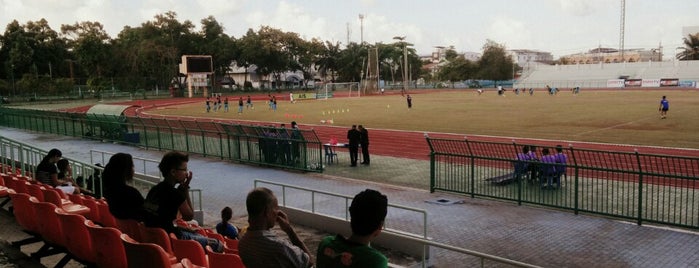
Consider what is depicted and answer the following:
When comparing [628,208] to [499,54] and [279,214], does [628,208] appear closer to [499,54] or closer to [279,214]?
[279,214]

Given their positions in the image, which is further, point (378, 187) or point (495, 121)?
point (495, 121)

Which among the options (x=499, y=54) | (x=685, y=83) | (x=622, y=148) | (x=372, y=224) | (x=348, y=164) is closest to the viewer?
(x=372, y=224)

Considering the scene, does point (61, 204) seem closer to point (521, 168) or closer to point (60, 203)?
point (60, 203)

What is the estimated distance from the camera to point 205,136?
22.1 metres

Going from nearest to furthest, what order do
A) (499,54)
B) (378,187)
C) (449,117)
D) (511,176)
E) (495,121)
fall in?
(511,176) < (378,187) < (495,121) < (449,117) < (499,54)

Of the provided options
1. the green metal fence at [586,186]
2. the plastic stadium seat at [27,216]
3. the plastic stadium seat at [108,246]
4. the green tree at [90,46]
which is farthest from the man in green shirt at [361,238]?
the green tree at [90,46]

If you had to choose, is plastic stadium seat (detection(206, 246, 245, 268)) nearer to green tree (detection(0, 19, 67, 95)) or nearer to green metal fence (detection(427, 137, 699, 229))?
green metal fence (detection(427, 137, 699, 229))

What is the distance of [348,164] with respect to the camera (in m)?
19.8

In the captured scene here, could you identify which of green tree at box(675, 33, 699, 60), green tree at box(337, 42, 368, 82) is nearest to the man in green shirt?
→ green tree at box(337, 42, 368, 82)

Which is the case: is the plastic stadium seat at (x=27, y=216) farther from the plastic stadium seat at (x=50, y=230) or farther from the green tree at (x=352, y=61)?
the green tree at (x=352, y=61)

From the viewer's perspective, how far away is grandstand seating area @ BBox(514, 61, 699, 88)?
10575 centimetres

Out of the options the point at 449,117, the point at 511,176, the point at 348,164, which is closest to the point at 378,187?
the point at 511,176

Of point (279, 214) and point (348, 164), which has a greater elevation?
point (279, 214)

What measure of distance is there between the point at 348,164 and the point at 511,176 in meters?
7.19
